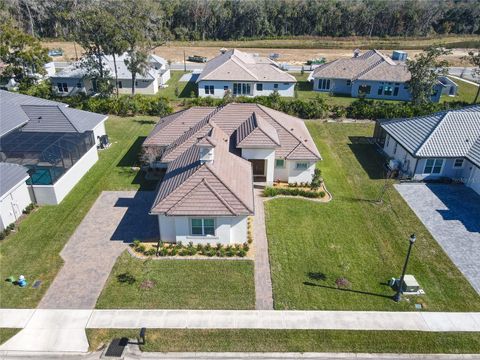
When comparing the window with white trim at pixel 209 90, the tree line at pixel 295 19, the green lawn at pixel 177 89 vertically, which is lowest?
the green lawn at pixel 177 89

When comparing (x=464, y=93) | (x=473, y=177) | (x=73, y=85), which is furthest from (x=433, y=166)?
(x=73, y=85)

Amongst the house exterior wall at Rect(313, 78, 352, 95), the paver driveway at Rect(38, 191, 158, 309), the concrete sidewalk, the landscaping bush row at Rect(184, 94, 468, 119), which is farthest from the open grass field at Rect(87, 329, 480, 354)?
the house exterior wall at Rect(313, 78, 352, 95)

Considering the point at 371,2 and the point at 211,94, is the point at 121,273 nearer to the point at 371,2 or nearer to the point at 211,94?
the point at 211,94

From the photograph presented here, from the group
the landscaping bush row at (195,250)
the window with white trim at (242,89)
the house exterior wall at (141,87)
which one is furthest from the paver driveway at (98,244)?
the house exterior wall at (141,87)

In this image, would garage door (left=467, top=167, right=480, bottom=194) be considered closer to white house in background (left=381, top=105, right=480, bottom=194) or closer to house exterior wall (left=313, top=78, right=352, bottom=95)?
white house in background (left=381, top=105, right=480, bottom=194)

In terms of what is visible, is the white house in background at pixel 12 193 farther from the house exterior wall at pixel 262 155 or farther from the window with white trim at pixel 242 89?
the window with white trim at pixel 242 89
